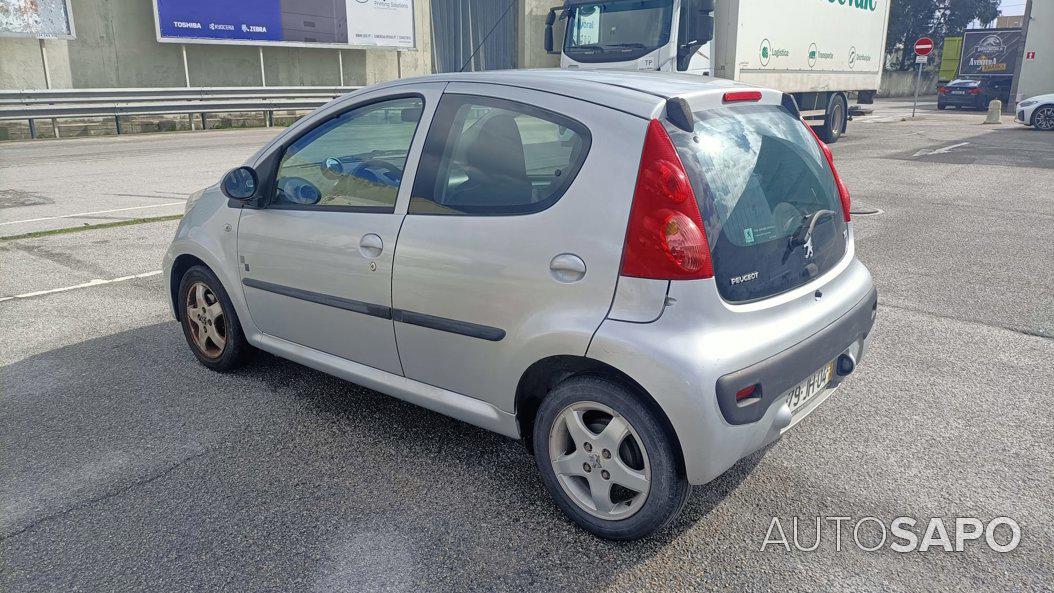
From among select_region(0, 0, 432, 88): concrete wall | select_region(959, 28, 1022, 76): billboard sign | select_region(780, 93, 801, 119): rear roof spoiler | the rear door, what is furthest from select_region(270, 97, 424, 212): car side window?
select_region(959, 28, 1022, 76): billboard sign

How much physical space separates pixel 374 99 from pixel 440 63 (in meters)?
27.7

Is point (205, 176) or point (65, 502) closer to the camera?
point (65, 502)

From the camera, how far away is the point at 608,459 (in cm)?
275

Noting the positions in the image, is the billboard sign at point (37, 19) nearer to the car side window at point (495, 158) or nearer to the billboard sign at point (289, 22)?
the billboard sign at point (289, 22)

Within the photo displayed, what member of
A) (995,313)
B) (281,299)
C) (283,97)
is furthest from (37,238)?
(283,97)

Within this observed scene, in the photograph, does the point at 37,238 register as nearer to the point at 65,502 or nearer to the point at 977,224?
the point at 65,502

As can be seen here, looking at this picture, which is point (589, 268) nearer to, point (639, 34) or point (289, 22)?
point (639, 34)

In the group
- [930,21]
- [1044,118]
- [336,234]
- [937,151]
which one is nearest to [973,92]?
[1044,118]

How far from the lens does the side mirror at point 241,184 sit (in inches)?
150

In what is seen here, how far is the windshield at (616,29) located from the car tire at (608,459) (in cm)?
1086

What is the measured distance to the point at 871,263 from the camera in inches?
272

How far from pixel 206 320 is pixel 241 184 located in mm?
950

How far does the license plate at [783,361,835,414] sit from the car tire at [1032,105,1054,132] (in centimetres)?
2428

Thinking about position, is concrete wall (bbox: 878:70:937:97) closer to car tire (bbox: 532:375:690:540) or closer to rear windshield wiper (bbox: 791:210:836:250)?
rear windshield wiper (bbox: 791:210:836:250)
